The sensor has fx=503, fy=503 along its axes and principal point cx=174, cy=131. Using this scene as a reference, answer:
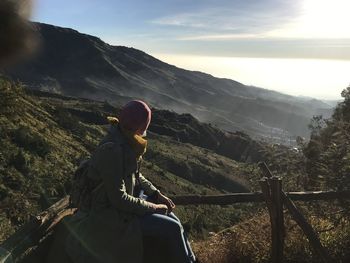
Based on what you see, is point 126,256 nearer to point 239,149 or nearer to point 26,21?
point 26,21

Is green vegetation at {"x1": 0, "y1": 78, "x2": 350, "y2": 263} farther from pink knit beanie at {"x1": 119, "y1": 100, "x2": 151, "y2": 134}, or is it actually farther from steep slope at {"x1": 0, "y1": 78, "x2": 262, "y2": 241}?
pink knit beanie at {"x1": 119, "y1": 100, "x2": 151, "y2": 134}

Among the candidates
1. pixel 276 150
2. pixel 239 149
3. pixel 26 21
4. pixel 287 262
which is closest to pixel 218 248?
pixel 287 262

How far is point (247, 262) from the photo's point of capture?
6367 mm

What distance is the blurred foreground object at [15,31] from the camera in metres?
2.46

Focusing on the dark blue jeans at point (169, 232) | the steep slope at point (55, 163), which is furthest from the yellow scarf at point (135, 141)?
the steep slope at point (55, 163)

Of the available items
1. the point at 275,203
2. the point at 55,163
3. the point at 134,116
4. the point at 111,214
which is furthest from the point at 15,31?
the point at 55,163

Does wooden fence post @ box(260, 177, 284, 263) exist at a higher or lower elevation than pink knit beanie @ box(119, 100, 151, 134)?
lower

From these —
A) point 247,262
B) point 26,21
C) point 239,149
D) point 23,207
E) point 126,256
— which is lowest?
point 239,149

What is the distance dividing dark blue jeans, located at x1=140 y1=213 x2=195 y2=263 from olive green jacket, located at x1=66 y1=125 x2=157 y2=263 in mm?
141

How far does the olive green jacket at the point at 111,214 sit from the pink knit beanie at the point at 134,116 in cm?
12

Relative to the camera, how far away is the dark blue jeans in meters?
4.61

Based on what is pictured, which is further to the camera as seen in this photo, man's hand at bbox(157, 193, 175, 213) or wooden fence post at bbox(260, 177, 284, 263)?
wooden fence post at bbox(260, 177, 284, 263)

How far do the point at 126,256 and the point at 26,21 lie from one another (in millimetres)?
2429

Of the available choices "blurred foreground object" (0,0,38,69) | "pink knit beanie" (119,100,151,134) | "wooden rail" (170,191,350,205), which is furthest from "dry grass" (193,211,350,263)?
"blurred foreground object" (0,0,38,69)
